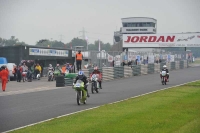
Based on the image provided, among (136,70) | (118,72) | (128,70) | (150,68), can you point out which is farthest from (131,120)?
(150,68)

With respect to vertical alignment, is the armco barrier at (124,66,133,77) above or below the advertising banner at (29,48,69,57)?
below

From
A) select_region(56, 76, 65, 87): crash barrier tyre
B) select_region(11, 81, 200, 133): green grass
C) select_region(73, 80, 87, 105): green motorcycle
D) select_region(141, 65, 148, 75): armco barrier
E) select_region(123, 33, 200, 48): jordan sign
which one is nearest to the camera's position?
select_region(11, 81, 200, 133): green grass

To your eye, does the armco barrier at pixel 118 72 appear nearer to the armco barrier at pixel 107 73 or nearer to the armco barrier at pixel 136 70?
the armco barrier at pixel 107 73

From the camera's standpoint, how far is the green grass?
38.3 feet

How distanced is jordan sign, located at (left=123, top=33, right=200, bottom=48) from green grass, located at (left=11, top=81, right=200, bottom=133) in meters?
49.9

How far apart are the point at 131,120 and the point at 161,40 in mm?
Result: 56421

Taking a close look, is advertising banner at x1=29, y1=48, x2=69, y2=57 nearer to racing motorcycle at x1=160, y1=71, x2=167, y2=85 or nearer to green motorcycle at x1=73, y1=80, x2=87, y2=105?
racing motorcycle at x1=160, y1=71, x2=167, y2=85

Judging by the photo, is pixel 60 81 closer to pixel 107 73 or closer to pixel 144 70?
pixel 107 73

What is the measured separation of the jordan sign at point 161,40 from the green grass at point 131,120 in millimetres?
49909

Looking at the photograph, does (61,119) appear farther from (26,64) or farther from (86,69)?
(26,64)

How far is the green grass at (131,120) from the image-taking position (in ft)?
38.3

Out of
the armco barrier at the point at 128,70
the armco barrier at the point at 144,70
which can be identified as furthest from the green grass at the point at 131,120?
the armco barrier at the point at 144,70

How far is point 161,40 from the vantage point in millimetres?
68875

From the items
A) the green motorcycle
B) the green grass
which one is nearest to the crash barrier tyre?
the green motorcycle
